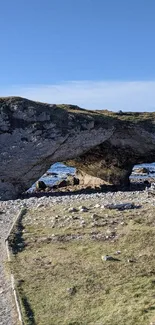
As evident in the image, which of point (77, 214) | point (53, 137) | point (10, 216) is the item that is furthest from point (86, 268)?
point (53, 137)

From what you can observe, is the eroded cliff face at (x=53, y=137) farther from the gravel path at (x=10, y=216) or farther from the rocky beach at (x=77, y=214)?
the gravel path at (x=10, y=216)

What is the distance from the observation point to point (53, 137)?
4034 centimetres

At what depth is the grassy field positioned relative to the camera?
12477 millimetres

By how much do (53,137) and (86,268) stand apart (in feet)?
83.4

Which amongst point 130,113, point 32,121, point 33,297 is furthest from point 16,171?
point 33,297

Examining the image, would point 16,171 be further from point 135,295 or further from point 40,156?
point 135,295

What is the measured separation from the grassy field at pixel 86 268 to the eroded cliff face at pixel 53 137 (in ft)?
52.2

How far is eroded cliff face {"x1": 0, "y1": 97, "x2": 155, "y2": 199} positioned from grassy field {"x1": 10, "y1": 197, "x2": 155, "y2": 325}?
15.9 m

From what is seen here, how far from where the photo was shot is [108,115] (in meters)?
45.6

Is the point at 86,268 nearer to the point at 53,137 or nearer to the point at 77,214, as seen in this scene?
the point at 77,214

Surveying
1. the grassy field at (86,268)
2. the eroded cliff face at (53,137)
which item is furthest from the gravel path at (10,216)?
the eroded cliff face at (53,137)

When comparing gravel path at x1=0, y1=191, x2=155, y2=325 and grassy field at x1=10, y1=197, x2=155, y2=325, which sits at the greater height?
grassy field at x1=10, y1=197, x2=155, y2=325

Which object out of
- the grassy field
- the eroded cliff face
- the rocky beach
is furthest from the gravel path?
the eroded cliff face

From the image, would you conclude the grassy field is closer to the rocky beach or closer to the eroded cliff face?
the rocky beach
